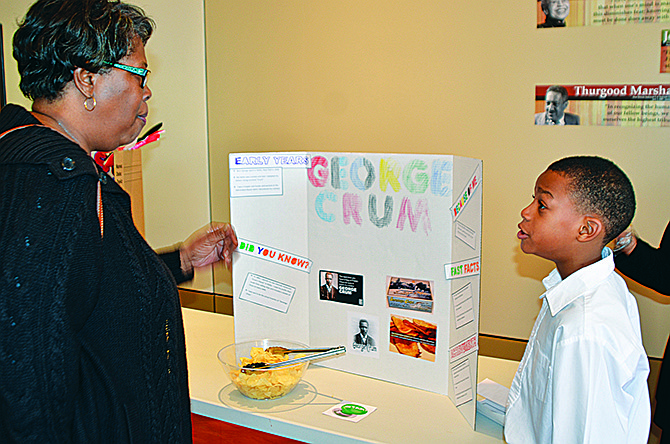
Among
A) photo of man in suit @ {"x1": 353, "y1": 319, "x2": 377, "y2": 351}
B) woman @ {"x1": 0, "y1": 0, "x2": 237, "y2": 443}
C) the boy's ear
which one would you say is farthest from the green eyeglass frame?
the boy's ear

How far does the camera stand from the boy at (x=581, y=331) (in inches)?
44.6

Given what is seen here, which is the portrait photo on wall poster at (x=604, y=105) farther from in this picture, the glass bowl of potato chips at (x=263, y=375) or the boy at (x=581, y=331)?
the glass bowl of potato chips at (x=263, y=375)

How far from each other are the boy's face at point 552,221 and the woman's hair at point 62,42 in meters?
1.04

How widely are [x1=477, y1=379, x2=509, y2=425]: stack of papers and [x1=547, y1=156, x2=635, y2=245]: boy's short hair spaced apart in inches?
19.4

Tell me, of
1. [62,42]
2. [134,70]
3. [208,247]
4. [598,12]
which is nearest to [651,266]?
[598,12]

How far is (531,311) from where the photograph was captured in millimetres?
2621

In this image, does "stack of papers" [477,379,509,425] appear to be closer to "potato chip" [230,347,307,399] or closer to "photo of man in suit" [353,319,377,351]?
"photo of man in suit" [353,319,377,351]

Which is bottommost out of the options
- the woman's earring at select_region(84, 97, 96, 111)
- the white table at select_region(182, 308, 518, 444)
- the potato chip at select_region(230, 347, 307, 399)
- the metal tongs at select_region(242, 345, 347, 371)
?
the white table at select_region(182, 308, 518, 444)

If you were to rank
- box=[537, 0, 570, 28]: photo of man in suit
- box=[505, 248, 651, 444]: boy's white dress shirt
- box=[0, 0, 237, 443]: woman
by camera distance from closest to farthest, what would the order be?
box=[0, 0, 237, 443]: woman, box=[505, 248, 651, 444]: boy's white dress shirt, box=[537, 0, 570, 28]: photo of man in suit

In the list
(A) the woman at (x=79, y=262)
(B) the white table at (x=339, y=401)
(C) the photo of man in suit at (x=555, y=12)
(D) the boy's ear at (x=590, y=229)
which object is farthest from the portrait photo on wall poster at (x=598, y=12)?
(A) the woman at (x=79, y=262)

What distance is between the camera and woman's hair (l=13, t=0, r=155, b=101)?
967 mm

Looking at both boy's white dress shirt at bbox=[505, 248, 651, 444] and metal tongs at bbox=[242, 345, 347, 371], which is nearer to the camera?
boy's white dress shirt at bbox=[505, 248, 651, 444]

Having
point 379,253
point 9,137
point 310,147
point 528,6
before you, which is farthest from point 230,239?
point 528,6

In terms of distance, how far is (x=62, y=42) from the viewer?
0.97 meters
